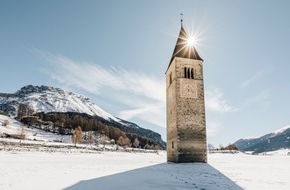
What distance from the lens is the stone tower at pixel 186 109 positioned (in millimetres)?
28156

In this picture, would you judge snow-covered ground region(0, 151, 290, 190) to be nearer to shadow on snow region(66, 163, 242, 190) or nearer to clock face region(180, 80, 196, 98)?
shadow on snow region(66, 163, 242, 190)

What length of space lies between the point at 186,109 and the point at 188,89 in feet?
8.30

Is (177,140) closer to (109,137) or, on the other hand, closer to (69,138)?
(69,138)

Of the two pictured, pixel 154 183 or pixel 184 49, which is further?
pixel 184 49

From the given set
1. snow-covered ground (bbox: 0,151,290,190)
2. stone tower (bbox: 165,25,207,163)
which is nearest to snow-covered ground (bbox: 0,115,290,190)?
snow-covered ground (bbox: 0,151,290,190)

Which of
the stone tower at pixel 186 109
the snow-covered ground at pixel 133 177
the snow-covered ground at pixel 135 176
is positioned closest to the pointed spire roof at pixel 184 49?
the stone tower at pixel 186 109

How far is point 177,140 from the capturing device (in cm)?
2798

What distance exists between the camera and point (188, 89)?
98.9ft

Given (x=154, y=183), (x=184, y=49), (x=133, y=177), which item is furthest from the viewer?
(x=184, y=49)

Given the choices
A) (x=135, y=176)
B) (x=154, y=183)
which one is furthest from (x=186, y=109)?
(x=154, y=183)

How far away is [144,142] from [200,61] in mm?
115013

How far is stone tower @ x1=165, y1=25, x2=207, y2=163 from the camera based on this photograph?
2816cm

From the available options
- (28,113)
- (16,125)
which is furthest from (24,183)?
(28,113)

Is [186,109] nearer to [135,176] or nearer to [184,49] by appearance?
[184,49]
